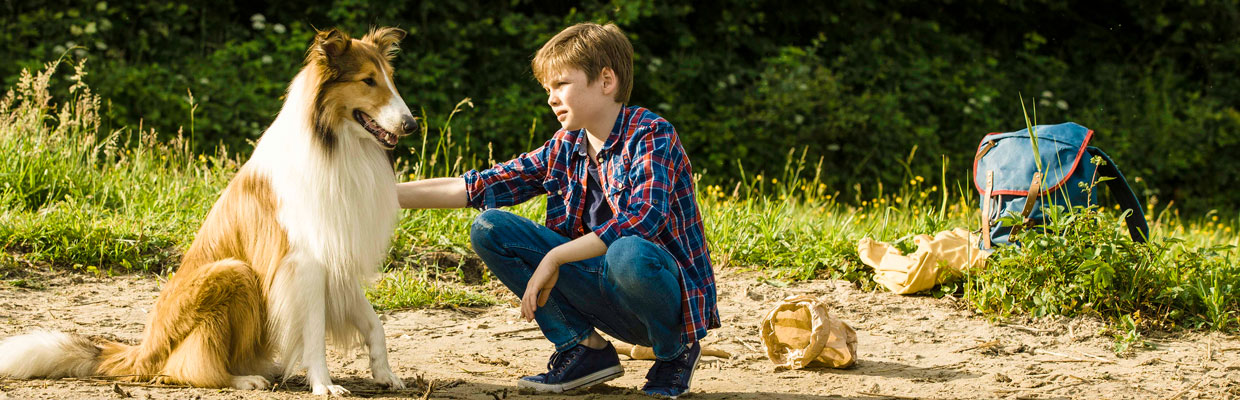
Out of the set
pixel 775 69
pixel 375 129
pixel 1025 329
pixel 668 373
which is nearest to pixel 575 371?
pixel 668 373

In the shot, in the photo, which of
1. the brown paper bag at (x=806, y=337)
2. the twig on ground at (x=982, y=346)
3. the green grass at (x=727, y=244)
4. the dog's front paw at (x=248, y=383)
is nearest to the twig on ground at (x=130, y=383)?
the dog's front paw at (x=248, y=383)

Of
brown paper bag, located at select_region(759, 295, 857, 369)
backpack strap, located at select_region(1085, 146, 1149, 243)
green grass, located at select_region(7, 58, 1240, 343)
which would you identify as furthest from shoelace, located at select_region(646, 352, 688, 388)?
backpack strap, located at select_region(1085, 146, 1149, 243)

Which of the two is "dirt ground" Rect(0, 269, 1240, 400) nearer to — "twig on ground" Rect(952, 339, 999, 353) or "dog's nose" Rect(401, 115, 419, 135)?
"twig on ground" Rect(952, 339, 999, 353)

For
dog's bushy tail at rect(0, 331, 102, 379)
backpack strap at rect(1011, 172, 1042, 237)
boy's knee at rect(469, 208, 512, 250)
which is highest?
boy's knee at rect(469, 208, 512, 250)

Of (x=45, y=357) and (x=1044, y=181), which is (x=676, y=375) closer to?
(x=45, y=357)

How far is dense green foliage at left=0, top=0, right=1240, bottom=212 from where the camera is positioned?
9.55 m

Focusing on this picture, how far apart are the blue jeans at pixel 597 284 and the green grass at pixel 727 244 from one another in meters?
1.59

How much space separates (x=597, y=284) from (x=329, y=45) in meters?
Answer: 1.14

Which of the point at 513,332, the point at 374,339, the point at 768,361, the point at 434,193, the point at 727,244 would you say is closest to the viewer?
the point at 374,339

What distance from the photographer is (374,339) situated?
346 cm

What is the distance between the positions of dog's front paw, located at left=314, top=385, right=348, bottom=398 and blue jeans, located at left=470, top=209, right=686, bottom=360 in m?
0.63

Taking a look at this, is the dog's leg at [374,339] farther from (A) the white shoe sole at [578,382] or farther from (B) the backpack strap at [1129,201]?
(B) the backpack strap at [1129,201]

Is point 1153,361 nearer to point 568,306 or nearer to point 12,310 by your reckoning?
point 568,306

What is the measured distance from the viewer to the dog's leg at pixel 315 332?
3.26 meters
